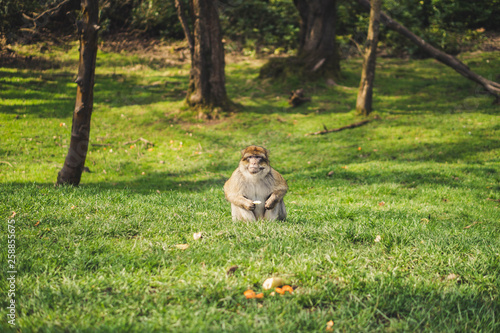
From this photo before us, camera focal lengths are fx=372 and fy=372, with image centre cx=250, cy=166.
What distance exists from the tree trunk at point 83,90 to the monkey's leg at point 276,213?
4.85m

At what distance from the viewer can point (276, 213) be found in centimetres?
516

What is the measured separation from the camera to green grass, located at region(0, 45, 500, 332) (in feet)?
9.91

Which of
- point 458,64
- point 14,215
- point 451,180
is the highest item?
point 458,64

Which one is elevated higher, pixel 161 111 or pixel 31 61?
pixel 31 61

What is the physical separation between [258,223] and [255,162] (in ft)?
2.72

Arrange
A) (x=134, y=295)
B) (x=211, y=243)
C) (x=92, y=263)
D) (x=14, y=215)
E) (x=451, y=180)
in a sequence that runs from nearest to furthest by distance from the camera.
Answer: (x=134, y=295)
(x=92, y=263)
(x=211, y=243)
(x=14, y=215)
(x=451, y=180)

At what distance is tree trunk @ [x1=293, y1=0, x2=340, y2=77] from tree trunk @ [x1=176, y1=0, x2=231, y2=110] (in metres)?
5.15

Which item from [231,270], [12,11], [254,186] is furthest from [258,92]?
[231,270]

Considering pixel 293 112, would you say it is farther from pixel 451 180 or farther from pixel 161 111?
pixel 451 180

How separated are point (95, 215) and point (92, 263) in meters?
1.62

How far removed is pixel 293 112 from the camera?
1577 centimetres

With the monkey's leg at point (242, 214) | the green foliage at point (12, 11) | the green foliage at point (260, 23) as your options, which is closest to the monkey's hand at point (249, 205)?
the monkey's leg at point (242, 214)

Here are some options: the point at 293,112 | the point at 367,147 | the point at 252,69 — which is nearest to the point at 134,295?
the point at 367,147

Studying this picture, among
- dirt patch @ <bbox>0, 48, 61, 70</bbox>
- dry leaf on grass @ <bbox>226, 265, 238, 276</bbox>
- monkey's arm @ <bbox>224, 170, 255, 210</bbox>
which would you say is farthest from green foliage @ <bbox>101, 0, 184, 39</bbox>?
dry leaf on grass @ <bbox>226, 265, 238, 276</bbox>
